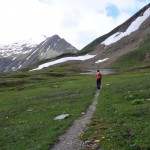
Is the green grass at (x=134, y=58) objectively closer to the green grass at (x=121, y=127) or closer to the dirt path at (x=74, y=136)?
the green grass at (x=121, y=127)

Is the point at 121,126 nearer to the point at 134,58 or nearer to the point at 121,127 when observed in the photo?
the point at 121,127

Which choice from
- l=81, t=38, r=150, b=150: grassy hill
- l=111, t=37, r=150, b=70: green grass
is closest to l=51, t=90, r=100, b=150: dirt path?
l=81, t=38, r=150, b=150: grassy hill

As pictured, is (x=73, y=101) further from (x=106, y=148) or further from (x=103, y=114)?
(x=106, y=148)

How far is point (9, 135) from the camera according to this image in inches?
1240

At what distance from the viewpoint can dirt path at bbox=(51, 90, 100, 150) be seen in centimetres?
2477

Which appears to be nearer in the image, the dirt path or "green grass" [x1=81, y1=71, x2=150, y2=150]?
"green grass" [x1=81, y1=71, x2=150, y2=150]

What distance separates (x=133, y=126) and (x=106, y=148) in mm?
4873

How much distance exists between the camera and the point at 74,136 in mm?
27375

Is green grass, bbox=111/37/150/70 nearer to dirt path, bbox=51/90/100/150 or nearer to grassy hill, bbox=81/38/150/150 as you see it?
grassy hill, bbox=81/38/150/150

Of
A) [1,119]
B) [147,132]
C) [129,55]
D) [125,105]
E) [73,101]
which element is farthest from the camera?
[129,55]

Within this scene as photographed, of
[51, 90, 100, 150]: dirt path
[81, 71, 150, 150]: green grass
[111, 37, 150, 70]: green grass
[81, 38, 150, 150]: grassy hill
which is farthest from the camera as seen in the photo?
[111, 37, 150, 70]: green grass

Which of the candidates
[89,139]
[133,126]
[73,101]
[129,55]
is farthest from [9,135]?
[129,55]

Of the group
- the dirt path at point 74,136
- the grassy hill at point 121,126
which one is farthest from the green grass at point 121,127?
the dirt path at point 74,136

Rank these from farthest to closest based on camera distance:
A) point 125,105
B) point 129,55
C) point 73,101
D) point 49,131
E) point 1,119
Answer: point 129,55
point 73,101
point 1,119
point 125,105
point 49,131
